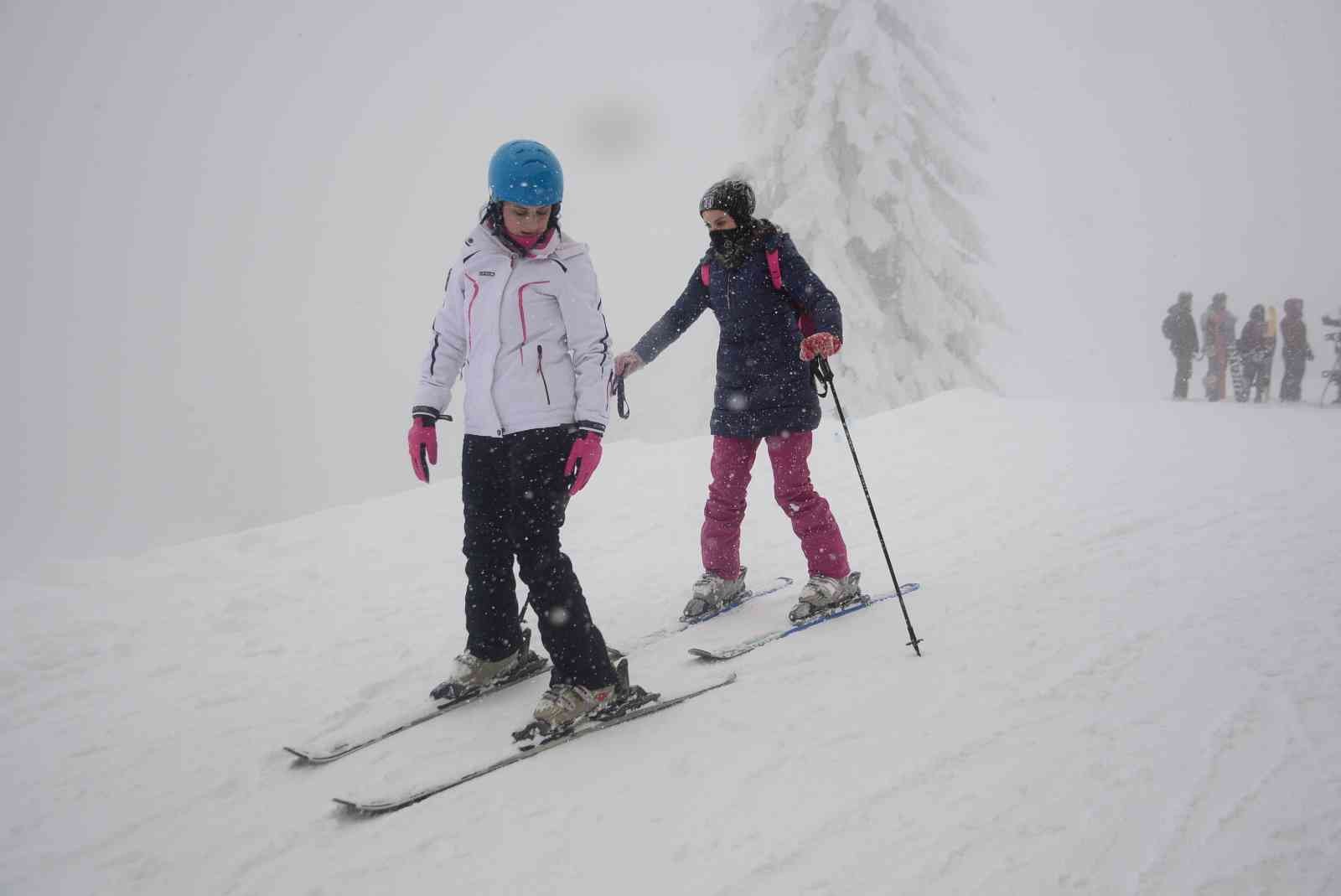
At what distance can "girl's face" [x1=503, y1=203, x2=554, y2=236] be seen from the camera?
109 inches

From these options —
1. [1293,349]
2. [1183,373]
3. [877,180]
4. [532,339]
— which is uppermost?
[877,180]

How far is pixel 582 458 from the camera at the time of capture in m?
2.79

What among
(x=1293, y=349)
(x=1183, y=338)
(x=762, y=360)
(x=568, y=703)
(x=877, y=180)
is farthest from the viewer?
(x=1183, y=338)

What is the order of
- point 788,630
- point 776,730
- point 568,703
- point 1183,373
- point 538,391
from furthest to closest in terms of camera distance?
point 1183,373 → point 788,630 → point 538,391 → point 568,703 → point 776,730

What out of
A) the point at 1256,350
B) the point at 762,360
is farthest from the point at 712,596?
the point at 1256,350

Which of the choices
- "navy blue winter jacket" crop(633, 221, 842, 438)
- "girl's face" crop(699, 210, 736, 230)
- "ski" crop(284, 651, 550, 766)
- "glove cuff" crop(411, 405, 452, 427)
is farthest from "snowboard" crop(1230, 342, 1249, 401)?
"glove cuff" crop(411, 405, 452, 427)

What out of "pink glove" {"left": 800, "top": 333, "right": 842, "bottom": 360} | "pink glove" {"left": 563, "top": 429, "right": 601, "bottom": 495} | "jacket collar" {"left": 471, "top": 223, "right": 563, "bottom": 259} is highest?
"jacket collar" {"left": 471, "top": 223, "right": 563, "bottom": 259}

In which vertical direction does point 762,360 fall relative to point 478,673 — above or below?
above

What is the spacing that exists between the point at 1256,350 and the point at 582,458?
17.1 meters

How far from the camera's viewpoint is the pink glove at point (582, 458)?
9.15ft

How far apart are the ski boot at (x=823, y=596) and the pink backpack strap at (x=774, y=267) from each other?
5.34ft

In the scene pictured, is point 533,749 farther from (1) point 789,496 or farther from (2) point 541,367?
(1) point 789,496

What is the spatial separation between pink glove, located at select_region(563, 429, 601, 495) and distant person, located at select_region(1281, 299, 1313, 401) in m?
16.7

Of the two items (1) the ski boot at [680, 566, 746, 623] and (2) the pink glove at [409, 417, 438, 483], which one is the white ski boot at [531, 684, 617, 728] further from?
(1) the ski boot at [680, 566, 746, 623]
